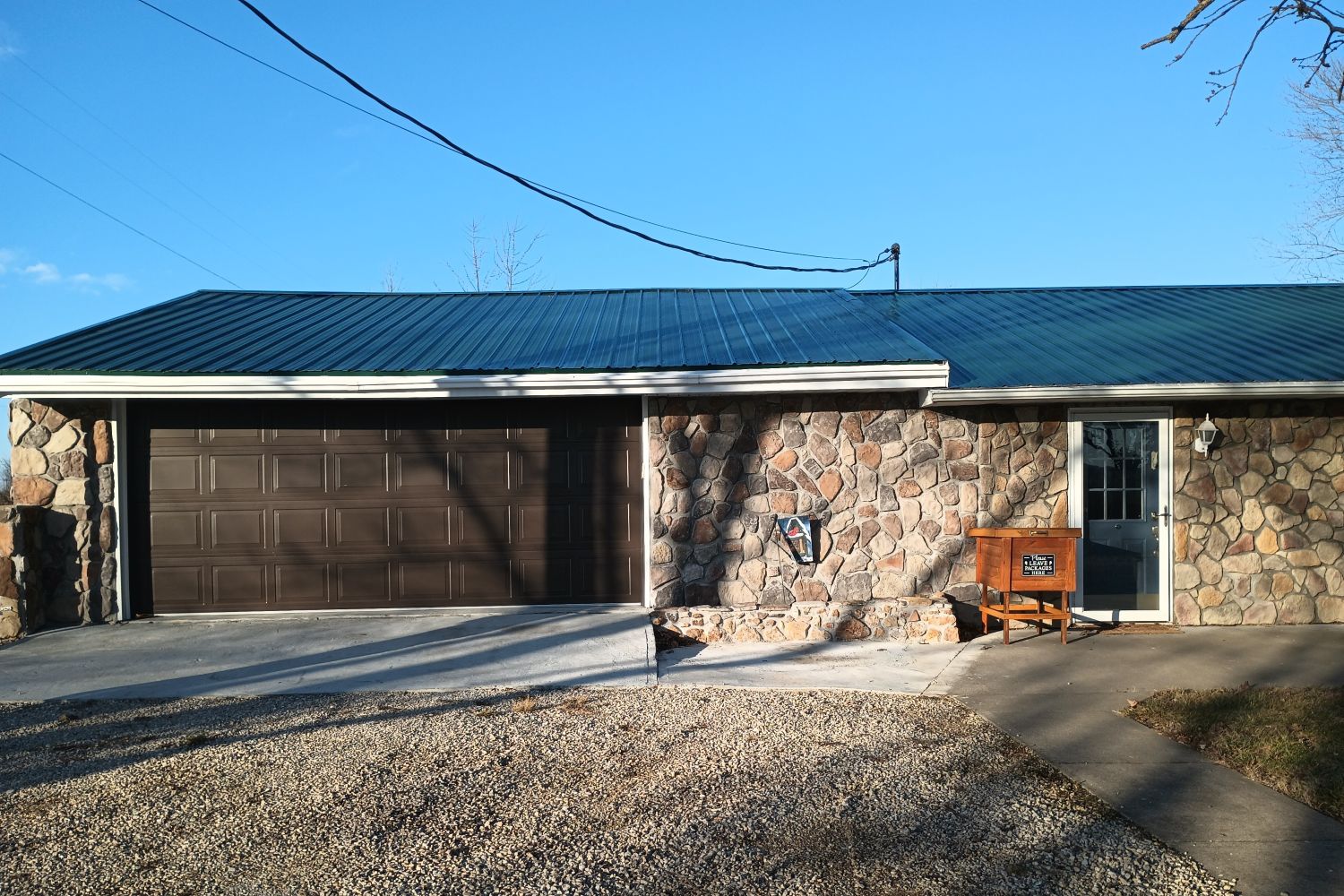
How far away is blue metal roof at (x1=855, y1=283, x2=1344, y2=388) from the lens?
1007 cm

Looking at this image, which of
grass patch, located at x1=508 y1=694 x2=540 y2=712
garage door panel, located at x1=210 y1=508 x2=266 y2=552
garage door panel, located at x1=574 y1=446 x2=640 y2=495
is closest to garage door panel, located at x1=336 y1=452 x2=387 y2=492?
garage door panel, located at x1=210 y1=508 x2=266 y2=552

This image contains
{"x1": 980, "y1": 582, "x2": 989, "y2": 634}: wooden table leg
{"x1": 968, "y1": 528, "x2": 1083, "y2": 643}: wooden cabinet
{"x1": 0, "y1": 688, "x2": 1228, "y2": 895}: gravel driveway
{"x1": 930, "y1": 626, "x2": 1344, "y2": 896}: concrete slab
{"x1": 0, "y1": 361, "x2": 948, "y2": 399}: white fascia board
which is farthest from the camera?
{"x1": 980, "y1": 582, "x2": 989, "y2": 634}: wooden table leg

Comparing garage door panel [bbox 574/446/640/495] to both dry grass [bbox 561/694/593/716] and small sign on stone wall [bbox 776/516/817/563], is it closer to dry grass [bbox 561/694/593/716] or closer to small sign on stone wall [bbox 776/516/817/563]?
small sign on stone wall [bbox 776/516/817/563]

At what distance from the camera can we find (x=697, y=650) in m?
9.25

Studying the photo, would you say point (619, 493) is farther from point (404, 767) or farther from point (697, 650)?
point (404, 767)

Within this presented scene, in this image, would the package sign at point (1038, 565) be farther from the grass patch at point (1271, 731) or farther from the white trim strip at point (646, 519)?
the white trim strip at point (646, 519)

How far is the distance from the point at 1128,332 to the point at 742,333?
4.75m

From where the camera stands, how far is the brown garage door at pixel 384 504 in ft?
33.5

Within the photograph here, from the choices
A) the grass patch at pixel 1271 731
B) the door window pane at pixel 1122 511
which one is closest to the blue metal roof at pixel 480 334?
the door window pane at pixel 1122 511

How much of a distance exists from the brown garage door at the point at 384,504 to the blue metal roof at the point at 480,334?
566 millimetres

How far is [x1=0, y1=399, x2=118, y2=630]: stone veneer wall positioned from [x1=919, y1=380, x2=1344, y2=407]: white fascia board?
843cm

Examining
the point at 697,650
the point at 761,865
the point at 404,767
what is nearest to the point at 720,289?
the point at 697,650

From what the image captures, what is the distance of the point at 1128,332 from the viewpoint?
11812mm

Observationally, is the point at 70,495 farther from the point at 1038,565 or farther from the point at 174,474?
the point at 1038,565
